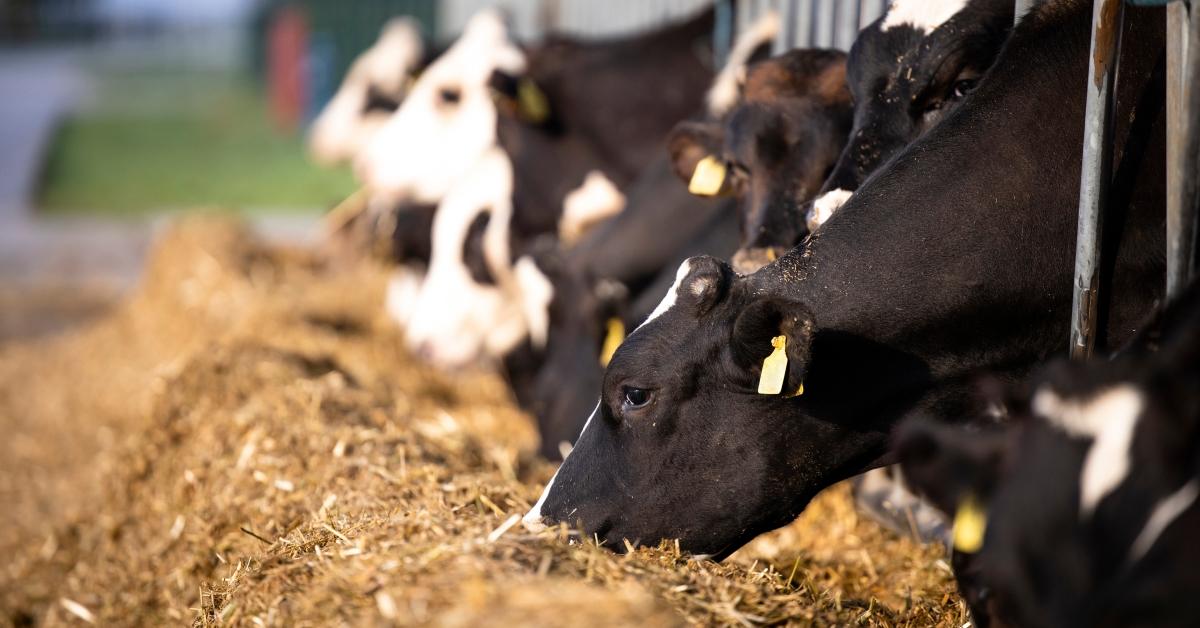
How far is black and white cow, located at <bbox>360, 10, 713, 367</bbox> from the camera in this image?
6.66 metres

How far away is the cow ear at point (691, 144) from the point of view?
4.64m

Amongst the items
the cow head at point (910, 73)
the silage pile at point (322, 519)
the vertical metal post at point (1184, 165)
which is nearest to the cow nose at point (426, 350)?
the silage pile at point (322, 519)

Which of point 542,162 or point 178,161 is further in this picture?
point 178,161

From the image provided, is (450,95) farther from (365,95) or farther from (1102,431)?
(1102,431)

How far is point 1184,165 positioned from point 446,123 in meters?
5.67

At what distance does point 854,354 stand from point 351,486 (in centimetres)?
138

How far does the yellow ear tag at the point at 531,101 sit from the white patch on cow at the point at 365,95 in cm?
236

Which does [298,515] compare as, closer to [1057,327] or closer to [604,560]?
[604,560]

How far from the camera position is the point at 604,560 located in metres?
2.50

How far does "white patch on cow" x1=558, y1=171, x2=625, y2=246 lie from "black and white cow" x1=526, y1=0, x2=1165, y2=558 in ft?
11.1

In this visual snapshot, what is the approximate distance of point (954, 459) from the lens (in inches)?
89.8

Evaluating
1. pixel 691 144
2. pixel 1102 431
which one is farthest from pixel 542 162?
pixel 1102 431

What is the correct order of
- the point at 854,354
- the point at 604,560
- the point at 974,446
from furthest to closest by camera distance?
the point at 854,354 → the point at 604,560 → the point at 974,446

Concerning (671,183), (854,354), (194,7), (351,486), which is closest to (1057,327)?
(854,354)
